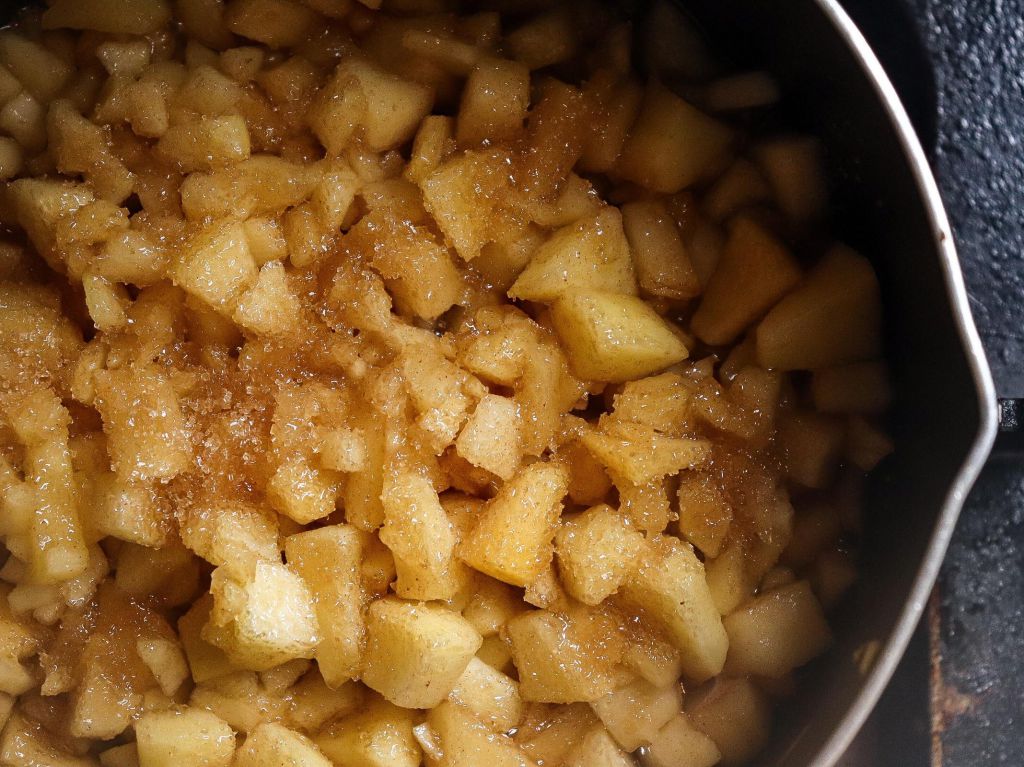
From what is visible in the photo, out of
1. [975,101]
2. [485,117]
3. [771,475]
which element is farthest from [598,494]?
[975,101]

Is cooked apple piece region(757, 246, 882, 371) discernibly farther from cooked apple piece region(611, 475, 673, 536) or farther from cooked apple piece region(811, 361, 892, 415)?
cooked apple piece region(611, 475, 673, 536)

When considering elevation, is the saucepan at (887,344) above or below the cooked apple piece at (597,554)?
above

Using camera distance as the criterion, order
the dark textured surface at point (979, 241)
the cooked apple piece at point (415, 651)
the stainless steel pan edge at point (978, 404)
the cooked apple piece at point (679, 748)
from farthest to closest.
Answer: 1. the dark textured surface at point (979, 241)
2. the cooked apple piece at point (679, 748)
3. the cooked apple piece at point (415, 651)
4. the stainless steel pan edge at point (978, 404)

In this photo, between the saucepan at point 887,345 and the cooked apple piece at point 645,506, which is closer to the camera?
the saucepan at point 887,345

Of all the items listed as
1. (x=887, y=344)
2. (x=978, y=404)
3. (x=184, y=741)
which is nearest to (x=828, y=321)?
(x=887, y=344)

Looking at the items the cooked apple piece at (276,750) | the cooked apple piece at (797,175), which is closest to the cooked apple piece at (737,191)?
the cooked apple piece at (797,175)

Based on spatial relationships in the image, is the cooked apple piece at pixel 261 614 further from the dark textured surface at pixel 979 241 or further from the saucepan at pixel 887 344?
the dark textured surface at pixel 979 241

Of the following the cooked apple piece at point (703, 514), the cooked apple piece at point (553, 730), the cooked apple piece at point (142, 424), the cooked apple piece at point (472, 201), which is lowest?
the cooked apple piece at point (553, 730)

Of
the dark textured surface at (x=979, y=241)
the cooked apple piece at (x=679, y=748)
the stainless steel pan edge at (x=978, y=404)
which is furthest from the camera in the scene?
the dark textured surface at (x=979, y=241)
